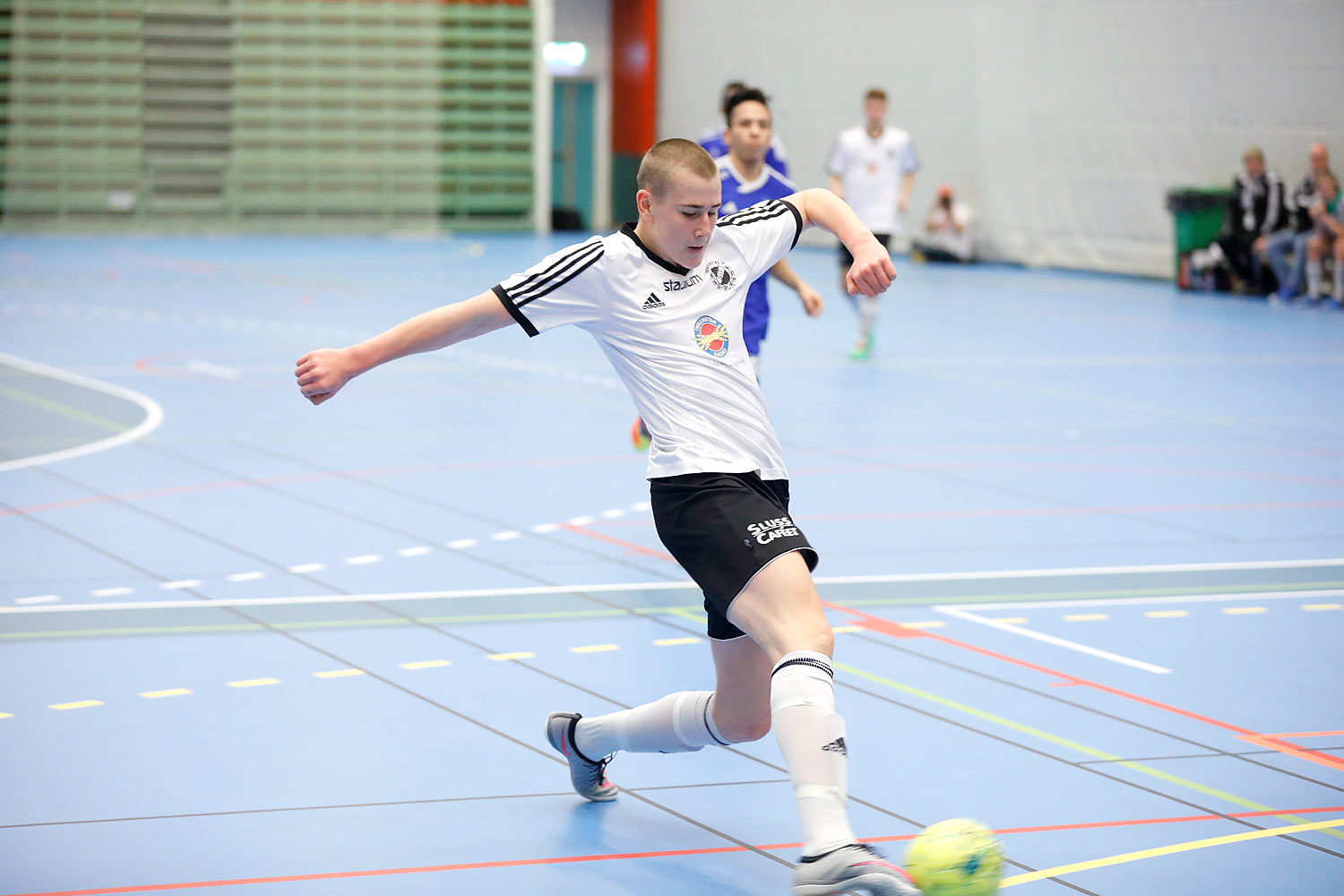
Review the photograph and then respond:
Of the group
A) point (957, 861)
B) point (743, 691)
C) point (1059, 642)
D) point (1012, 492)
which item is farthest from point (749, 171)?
point (957, 861)

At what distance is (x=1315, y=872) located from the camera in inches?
156

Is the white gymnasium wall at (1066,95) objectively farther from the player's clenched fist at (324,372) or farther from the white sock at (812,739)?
the player's clenched fist at (324,372)

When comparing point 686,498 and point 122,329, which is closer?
point 686,498

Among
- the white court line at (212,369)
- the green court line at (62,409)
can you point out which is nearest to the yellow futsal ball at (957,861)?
the green court line at (62,409)

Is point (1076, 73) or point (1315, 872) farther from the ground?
point (1076, 73)

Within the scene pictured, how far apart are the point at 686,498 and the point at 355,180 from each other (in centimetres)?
2797

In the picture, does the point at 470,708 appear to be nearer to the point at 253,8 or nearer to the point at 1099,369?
the point at 1099,369

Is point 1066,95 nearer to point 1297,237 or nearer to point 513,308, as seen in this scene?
point 1297,237

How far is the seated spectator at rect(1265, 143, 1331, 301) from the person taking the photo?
1856 cm

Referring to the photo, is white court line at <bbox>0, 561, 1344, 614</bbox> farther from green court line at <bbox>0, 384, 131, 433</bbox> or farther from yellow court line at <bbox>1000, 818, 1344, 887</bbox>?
green court line at <bbox>0, 384, 131, 433</bbox>

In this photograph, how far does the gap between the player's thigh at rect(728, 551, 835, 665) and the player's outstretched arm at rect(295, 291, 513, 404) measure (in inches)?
35.2

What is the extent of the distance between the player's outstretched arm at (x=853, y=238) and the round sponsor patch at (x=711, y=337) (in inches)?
13.9

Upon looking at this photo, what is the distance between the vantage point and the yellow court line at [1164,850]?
392 centimetres

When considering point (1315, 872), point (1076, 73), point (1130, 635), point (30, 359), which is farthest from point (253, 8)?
point (1315, 872)
